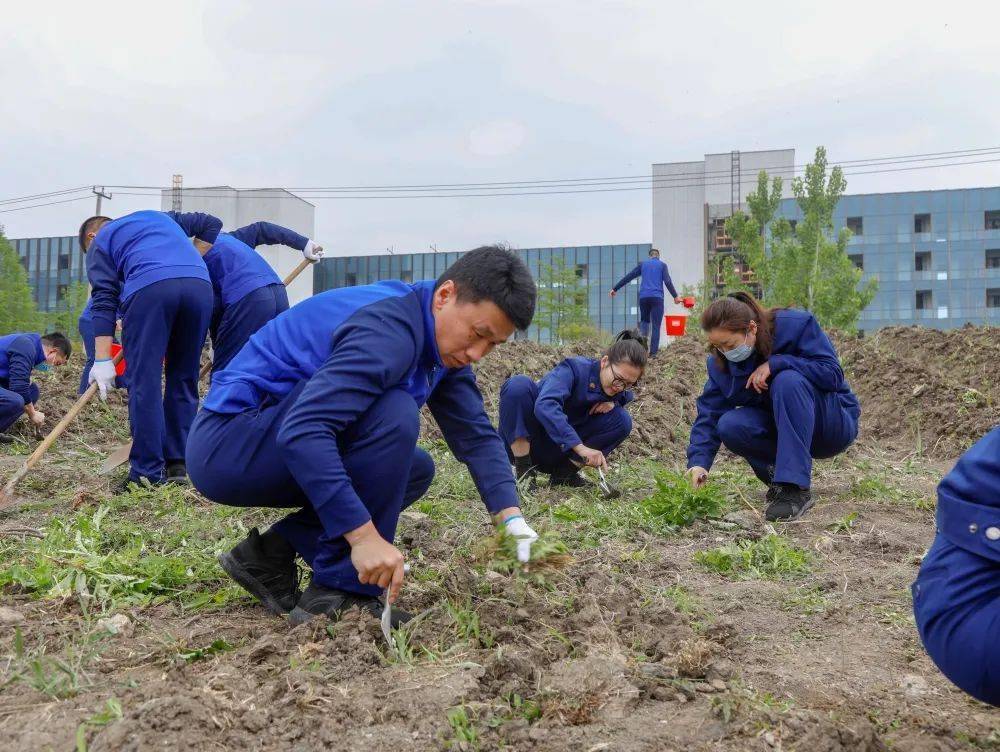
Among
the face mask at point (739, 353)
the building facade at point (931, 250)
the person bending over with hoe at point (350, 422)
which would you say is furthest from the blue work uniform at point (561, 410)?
the building facade at point (931, 250)

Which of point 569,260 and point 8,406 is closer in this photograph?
point 8,406

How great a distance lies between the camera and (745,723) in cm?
195

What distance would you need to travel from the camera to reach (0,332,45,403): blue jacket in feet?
24.5

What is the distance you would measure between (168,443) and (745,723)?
4117 millimetres

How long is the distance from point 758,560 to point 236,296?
3548 millimetres

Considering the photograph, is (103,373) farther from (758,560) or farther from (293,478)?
(758,560)

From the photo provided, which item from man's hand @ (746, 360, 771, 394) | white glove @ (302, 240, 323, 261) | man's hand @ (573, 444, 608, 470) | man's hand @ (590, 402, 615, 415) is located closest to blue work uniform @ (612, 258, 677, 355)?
white glove @ (302, 240, 323, 261)

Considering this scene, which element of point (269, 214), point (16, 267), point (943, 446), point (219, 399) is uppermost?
point (269, 214)

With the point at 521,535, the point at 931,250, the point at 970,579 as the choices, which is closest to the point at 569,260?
the point at 931,250

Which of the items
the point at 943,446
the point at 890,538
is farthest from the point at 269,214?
the point at 890,538

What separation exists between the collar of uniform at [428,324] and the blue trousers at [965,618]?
140 centimetres

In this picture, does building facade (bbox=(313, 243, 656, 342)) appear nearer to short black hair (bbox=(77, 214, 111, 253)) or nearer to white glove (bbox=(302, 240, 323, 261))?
white glove (bbox=(302, 240, 323, 261))

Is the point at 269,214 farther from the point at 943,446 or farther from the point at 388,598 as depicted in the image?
the point at 388,598

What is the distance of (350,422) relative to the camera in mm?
2363
